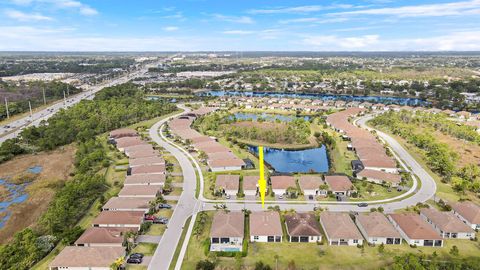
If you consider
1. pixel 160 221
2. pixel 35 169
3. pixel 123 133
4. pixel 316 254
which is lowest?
pixel 35 169

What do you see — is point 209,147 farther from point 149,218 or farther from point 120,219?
point 120,219

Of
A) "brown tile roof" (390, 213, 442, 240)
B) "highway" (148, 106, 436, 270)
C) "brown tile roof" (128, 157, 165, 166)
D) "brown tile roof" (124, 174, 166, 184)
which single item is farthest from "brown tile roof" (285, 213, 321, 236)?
"brown tile roof" (128, 157, 165, 166)

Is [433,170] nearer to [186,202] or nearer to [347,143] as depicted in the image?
[347,143]

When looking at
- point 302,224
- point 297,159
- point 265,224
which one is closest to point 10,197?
point 265,224

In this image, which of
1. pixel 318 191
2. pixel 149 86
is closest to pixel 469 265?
pixel 318 191

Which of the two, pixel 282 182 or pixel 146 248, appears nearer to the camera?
pixel 146 248

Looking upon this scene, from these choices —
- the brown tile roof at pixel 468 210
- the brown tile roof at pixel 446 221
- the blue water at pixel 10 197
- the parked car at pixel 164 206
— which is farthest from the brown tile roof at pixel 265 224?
the blue water at pixel 10 197
